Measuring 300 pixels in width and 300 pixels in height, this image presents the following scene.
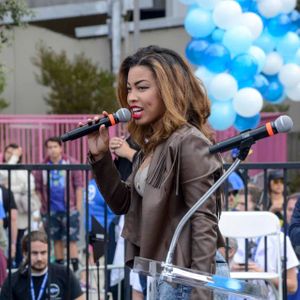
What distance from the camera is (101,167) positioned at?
3541mm

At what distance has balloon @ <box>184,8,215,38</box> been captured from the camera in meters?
9.67

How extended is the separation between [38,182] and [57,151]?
17.9 inches

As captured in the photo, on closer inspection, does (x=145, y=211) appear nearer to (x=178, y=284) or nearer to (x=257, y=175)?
(x=178, y=284)

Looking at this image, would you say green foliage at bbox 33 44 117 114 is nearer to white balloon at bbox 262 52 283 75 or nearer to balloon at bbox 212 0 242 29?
white balloon at bbox 262 52 283 75

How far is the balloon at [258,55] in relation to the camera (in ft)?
31.4

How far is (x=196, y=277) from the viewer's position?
2.90m

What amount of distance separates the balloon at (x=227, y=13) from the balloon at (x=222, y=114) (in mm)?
891

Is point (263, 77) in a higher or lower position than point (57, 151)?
higher

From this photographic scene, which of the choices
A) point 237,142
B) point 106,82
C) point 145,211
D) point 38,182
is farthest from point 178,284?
point 106,82

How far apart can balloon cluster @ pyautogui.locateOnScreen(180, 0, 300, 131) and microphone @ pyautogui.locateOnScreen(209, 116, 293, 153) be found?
20.7 feet

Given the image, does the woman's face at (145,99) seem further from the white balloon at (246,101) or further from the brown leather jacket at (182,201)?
the white balloon at (246,101)

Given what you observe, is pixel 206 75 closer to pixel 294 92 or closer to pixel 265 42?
pixel 265 42

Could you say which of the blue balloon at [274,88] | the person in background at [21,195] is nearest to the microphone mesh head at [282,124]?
the person in background at [21,195]

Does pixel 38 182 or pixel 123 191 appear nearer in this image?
pixel 123 191
